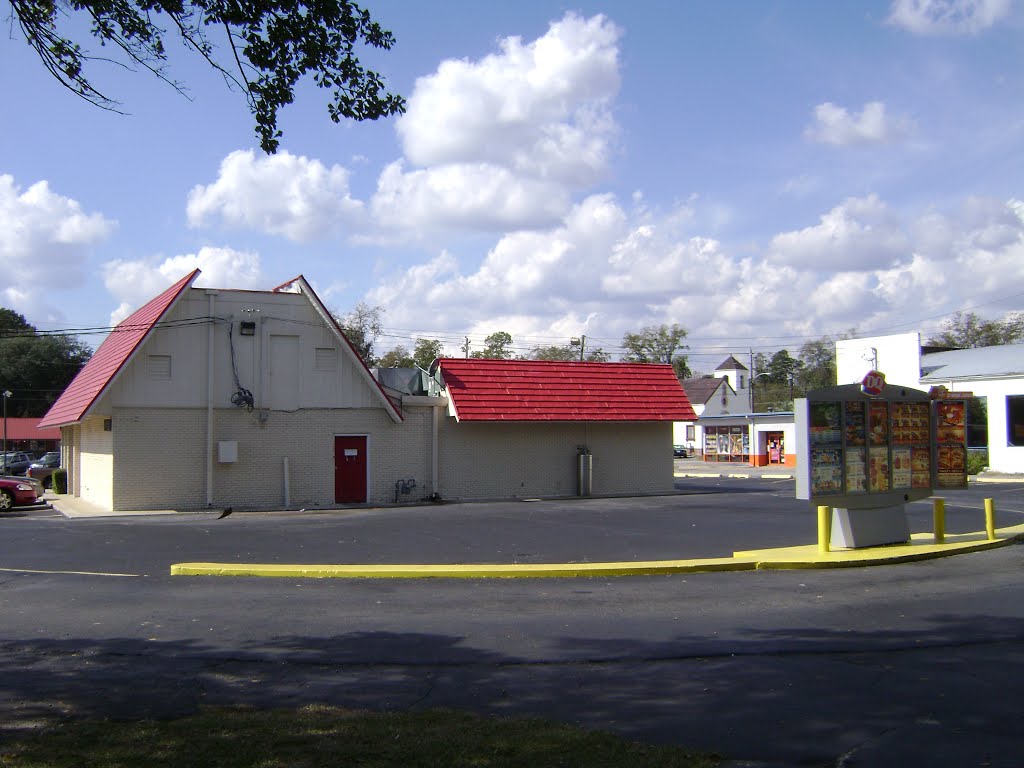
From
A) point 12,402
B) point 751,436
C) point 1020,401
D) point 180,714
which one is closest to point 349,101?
point 180,714

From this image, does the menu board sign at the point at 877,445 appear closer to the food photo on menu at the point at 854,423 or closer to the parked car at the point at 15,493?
the food photo on menu at the point at 854,423

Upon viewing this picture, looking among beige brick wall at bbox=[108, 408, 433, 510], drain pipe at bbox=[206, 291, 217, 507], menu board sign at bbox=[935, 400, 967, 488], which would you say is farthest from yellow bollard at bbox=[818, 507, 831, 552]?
drain pipe at bbox=[206, 291, 217, 507]

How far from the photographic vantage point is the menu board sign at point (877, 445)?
50.0 feet

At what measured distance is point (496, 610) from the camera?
1088cm

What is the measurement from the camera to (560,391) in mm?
31250

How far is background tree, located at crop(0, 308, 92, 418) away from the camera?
82.7 m

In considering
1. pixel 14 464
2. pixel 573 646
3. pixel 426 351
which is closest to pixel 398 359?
pixel 426 351

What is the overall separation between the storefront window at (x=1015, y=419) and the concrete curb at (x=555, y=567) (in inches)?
1264

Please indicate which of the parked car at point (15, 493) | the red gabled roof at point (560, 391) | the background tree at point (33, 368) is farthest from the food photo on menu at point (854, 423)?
the background tree at point (33, 368)

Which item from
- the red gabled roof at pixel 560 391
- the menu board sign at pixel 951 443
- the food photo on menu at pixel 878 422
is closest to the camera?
the food photo on menu at pixel 878 422

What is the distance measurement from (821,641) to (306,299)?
21.4m

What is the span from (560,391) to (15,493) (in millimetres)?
17500

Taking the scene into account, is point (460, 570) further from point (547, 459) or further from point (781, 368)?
point (781, 368)

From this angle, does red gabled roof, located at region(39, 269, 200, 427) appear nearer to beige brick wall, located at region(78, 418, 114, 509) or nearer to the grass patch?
beige brick wall, located at region(78, 418, 114, 509)
